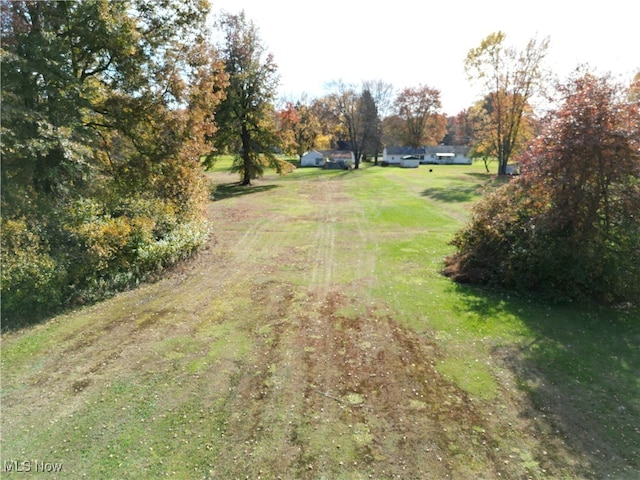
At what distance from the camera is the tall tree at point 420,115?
80000 mm

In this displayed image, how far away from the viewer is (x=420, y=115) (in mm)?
83875

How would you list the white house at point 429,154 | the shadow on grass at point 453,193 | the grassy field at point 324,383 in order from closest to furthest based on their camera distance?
the grassy field at point 324,383, the shadow on grass at point 453,193, the white house at point 429,154

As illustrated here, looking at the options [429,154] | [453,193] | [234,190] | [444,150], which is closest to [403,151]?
[429,154]

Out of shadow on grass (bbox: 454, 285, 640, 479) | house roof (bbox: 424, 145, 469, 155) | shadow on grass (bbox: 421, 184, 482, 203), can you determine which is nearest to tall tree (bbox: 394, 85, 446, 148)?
house roof (bbox: 424, 145, 469, 155)

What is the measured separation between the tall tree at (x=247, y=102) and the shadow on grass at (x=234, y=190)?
1579mm

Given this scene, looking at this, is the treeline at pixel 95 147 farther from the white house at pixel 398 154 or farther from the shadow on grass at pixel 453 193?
the white house at pixel 398 154

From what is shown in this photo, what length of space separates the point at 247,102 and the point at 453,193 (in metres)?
19.9

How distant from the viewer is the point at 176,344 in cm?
816

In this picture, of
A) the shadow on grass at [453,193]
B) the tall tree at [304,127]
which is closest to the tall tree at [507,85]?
the shadow on grass at [453,193]

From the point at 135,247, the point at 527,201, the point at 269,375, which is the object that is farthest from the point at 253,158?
the point at 269,375

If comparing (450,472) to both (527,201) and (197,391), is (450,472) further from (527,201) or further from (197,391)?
(527,201)

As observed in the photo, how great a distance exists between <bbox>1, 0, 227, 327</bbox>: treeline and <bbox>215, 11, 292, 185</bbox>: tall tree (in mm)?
16396

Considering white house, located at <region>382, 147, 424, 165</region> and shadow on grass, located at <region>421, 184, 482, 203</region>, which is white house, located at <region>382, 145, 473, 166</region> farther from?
shadow on grass, located at <region>421, 184, 482, 203</region>

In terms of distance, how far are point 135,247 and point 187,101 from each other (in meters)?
7.28
